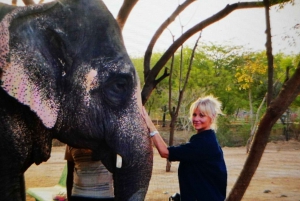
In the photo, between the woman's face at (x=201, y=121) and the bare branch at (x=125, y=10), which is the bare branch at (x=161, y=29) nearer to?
the bare branch at (x=125, y=10)

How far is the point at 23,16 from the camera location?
2057 mm

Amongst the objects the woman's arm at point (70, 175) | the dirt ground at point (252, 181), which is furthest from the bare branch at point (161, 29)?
the dirt ground at point (252, 181)

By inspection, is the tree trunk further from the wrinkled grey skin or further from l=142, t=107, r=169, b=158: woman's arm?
the wrinkled grey skin

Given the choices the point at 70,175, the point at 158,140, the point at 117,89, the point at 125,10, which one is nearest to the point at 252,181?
the point at 125,10

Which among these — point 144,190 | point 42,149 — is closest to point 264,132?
point 144,190

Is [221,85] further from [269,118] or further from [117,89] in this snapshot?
[117,89]

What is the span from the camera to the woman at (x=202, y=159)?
9.88 ft

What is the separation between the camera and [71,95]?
7.02ft

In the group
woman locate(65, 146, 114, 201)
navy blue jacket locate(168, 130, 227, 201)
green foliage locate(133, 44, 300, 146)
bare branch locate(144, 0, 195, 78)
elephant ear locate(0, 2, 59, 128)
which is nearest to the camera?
elephant ear locate(0, 2, 59, 128)

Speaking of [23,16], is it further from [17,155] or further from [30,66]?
[17,155]

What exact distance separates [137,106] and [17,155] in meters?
0.61

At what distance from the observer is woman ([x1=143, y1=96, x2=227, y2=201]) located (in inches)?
119

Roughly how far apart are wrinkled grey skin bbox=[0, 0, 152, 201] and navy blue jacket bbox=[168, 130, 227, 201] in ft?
2.58

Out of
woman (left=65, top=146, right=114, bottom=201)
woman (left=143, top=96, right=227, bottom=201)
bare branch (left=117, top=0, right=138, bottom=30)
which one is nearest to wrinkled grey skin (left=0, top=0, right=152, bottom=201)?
woman (left=65, top=146, right=114, bottom=201)
